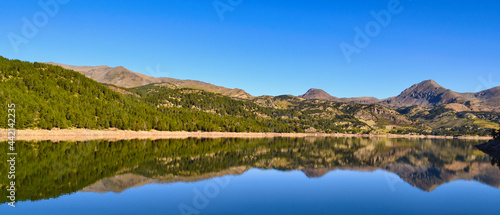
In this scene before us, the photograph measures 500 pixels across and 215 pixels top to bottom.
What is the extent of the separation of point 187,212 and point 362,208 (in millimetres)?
16676

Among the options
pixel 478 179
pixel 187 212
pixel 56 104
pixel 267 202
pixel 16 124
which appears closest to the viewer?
pixel 187 212

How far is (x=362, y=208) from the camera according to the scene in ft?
101

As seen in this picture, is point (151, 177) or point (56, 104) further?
point (56, 104)

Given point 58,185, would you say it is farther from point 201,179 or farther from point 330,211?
point 330,211

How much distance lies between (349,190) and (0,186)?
3949 centimetres

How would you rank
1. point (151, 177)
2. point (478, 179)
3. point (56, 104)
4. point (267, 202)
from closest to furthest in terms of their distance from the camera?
point (267, 202) < point (151, 177) < point (478, 179) < point (56, 104)

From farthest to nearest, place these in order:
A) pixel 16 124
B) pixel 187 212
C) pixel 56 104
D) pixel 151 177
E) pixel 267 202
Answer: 1. pixel 56 104
2. pixel 16 124
3. pixel 151 177
4. pixel 267 202
5. pixel 187 212

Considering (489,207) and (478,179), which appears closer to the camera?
(489,207)

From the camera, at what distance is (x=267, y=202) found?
107 ft

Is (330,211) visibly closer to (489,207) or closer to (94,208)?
(489,207)

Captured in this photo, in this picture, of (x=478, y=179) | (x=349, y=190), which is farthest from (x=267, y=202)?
(x=478, y=179)

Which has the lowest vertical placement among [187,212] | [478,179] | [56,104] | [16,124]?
[478,179]

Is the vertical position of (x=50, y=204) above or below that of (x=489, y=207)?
above

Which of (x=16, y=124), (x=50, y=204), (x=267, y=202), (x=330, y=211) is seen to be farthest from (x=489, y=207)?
(x=16, y=124)
